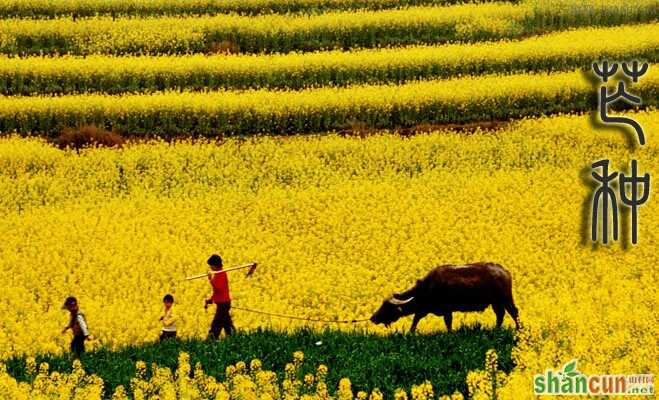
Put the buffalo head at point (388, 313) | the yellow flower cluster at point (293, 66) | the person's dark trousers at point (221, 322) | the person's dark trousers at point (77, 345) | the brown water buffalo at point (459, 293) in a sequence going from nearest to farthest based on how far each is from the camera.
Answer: the person's dark trousers at point (77, 345)
the brown water buffalo at point (459, 293)
the person's dark trousers at point (221, 322)
the buffalo head at point (388, 313)
the yellow flower cluster at point (293, 66)

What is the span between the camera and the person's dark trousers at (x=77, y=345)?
13.4 metres

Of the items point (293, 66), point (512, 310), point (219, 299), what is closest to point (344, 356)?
point (219, 299)

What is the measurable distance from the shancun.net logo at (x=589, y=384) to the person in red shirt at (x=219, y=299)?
4.32m

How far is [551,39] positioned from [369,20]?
5.27m

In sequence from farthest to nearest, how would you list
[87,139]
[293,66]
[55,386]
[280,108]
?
1. [293,66]
2. [280,108]
3. [87,139]
4. [55,386]

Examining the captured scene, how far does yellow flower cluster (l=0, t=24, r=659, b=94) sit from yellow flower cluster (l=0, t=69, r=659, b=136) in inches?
57.3

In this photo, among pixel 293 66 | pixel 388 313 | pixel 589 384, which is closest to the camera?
pixel 589 384

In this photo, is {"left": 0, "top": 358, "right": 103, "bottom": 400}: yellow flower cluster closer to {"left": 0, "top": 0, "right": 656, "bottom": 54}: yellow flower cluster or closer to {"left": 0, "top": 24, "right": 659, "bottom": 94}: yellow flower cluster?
{"left": 0, "top": 24, "right": 659, "bottom": 94}: yellow flower cluster

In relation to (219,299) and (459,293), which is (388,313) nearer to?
(459,293)

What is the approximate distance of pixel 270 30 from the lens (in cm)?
3262

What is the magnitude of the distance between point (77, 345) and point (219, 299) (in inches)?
69.6

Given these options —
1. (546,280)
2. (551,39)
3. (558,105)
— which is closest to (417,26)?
(551,39)

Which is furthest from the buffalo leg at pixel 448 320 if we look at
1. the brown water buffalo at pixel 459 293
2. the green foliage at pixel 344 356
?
the green foliage at pixel 344 356

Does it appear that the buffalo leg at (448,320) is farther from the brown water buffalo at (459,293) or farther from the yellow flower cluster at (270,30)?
the yellow flower cluster at (270,30)
